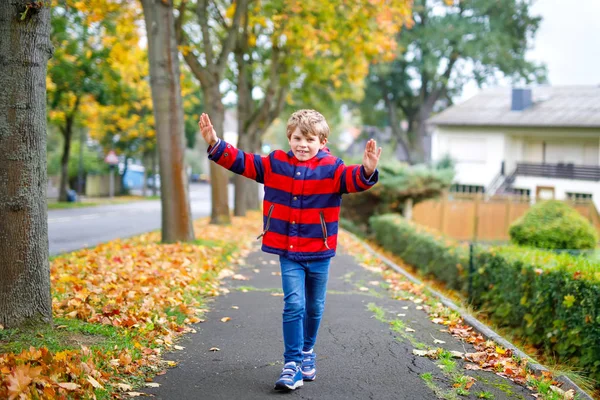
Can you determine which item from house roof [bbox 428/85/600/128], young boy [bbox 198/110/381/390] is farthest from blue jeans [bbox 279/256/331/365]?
house roof [bbox 428/85/600/128]

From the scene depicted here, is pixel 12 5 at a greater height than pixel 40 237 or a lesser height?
greater

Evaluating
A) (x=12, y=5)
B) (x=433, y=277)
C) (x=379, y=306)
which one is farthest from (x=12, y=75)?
(x=433, y=277)

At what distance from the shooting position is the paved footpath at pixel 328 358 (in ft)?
15.7

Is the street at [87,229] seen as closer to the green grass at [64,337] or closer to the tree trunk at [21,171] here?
the green grass at [64,337]

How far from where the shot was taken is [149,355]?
5352 millimetres

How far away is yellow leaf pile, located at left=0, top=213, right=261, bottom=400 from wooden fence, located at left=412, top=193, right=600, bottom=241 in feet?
46.4

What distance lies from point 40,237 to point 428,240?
32.8 feet

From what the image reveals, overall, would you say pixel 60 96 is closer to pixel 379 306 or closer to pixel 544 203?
pixel 544 203

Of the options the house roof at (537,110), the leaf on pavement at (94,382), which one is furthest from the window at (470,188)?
the leaf on pavement at (94,382)

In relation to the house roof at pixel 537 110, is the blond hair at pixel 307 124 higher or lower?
lower

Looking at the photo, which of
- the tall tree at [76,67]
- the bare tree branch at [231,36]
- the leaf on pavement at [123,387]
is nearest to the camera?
the leaf on pavement at [123,387]

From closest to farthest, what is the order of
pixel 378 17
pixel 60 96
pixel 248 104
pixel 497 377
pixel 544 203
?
pixel 497 377 → pixel 544 203 → pixel 378 17 → pixel 248 104 → pixel 60 96

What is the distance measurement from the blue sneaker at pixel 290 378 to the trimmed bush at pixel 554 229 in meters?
10.4

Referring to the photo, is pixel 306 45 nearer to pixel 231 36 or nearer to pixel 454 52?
pixel 231 36
